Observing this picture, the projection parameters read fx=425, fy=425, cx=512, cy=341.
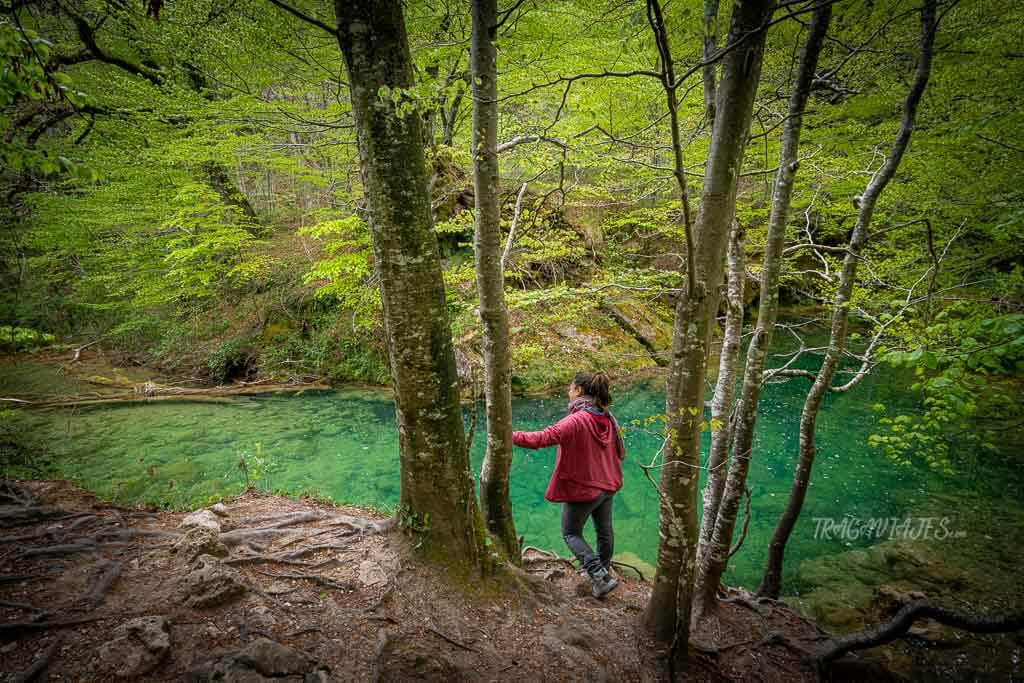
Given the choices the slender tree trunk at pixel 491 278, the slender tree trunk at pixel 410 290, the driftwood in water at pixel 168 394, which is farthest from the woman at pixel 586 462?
the driftwood in water at pixel 168 394

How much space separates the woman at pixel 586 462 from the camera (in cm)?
379

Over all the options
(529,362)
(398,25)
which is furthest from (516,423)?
(398,25)

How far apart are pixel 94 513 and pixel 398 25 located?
5.30 m

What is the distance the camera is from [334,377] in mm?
13227

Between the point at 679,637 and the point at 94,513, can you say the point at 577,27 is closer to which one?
the point at 679,637

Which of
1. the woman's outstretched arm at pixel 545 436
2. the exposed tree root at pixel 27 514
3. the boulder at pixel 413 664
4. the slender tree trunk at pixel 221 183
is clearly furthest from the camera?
the slender tree trunk at pixel 221 183

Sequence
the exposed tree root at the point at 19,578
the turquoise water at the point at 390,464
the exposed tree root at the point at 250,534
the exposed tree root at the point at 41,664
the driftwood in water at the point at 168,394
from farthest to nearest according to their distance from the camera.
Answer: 1. the driftwood in water at the point at 168,394
2. the turquoise water at the point at 390,464
3. the exposed tree root at the point at 250,534
4. the exposed tree root at the point at 19,578
5. the exposed tree root at the point at 41,664

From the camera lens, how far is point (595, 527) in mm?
4207

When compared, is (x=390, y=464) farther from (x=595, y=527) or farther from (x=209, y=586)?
(x=209, y=586)

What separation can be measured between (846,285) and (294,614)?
5.33 meters

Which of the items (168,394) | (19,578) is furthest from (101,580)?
(168,394)

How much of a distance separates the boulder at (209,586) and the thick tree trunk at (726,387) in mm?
3689

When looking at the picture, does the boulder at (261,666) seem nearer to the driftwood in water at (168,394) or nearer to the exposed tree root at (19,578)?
the exposed tree root at (19,578)

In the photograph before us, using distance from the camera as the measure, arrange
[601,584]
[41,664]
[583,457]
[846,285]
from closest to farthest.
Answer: [41,664] < [583,457] < [846,285] < [601,584]
